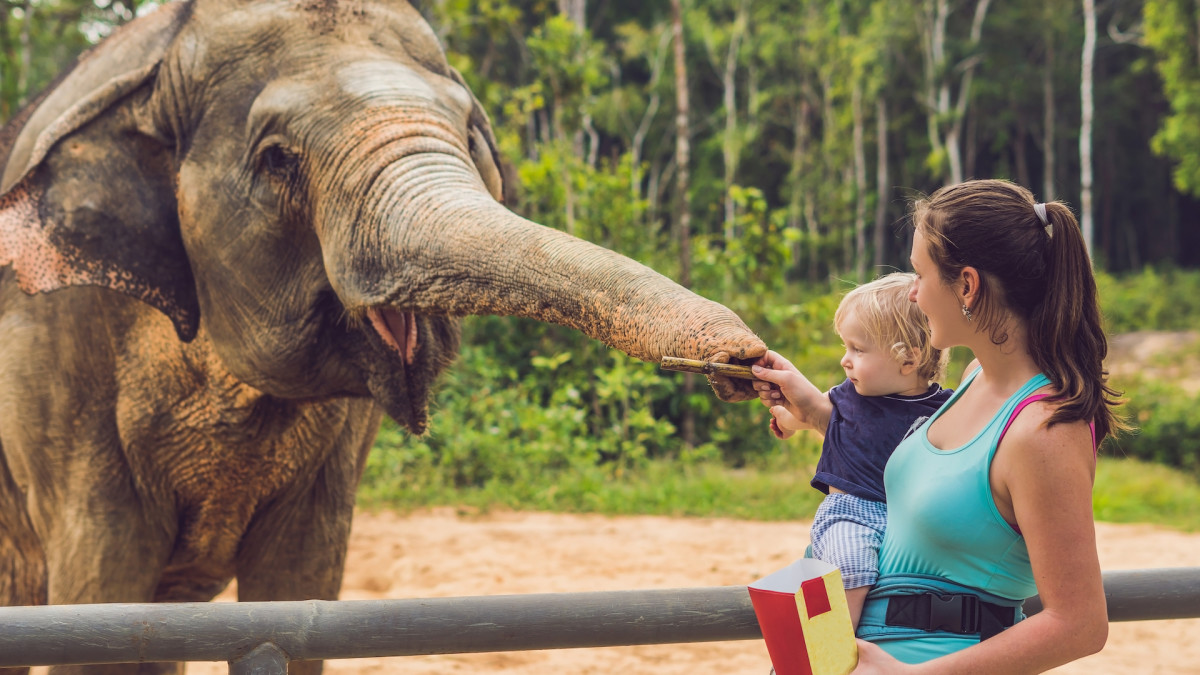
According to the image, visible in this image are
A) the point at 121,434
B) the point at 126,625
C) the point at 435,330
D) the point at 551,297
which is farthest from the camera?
the point at 121,434

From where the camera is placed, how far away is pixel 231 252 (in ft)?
8.27

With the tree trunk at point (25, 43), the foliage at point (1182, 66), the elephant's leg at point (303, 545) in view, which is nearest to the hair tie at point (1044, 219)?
the elephant's leg at point (303, 545)

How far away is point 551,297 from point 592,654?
3372mm

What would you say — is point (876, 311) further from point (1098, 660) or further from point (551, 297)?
point (1098, 660)

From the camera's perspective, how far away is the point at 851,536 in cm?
158

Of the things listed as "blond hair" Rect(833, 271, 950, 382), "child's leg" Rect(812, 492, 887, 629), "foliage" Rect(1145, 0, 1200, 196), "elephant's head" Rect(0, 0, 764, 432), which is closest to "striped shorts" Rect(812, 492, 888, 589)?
"child's leg" Rect(812, 492, 887, 629)

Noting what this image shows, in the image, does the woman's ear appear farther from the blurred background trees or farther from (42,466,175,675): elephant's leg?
the blurred background trees

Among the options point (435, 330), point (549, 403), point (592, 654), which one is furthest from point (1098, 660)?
point (549, 403)

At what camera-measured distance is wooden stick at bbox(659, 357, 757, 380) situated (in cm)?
151

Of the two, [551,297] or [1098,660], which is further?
[1098,660]

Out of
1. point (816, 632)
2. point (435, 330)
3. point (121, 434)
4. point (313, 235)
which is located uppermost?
point (816, 632)

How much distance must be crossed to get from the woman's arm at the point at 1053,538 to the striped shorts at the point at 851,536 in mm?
242

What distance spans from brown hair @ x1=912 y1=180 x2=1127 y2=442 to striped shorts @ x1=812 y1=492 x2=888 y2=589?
356 millimetres

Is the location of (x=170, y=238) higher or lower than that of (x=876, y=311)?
lower
